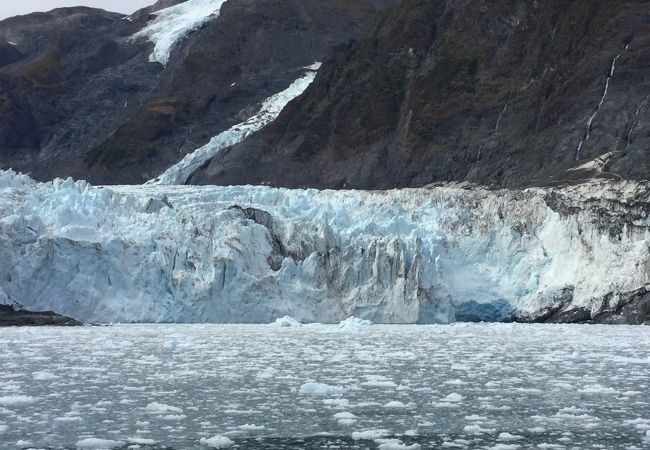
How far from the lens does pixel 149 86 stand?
73.0 meters

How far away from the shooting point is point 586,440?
9.20 meters

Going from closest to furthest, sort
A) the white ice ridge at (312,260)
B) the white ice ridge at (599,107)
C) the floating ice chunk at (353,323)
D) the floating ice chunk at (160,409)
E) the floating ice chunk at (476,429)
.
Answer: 1. the floating ice chunk at (476,429)
2. the floating ice chunk at (160,409)
3. the floating ice chunk at (353,323)
4. the white ice ridge at (312,260)
5. the white ice ridge at (599,107)

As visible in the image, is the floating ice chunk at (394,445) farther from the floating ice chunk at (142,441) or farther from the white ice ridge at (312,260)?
the white ice ridge at (312,260)

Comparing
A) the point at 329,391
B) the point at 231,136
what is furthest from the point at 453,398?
the point at 231,136

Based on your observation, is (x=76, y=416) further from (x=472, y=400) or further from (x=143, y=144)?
(x=143, y=144)

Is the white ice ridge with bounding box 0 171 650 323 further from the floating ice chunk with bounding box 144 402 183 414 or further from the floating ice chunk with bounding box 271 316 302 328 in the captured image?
the floating ice chunk with bounding box 144 402 183 414

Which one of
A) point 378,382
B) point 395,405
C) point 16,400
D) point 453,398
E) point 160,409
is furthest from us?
point 378,382

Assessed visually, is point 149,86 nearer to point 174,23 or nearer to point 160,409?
point 174,23

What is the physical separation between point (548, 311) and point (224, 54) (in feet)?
142

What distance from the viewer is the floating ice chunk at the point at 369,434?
9.38 metres

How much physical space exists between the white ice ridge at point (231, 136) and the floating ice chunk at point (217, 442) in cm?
4346

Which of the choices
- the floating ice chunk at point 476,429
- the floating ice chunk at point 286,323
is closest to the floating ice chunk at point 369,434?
the floating ice chunk at point 476,429

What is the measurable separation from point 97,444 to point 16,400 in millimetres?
2844

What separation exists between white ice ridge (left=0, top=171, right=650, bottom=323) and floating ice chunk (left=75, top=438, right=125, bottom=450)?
18.3m
